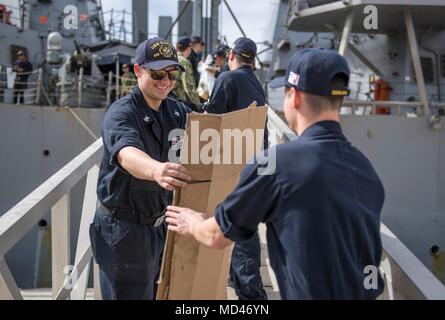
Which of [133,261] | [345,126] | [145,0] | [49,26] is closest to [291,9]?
[345,126]

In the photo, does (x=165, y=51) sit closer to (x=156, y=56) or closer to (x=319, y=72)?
(x=156, y=56)

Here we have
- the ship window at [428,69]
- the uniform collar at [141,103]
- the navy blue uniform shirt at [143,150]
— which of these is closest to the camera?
the navy blue uniform shirt at [143,150]

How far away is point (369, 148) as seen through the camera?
12.3 metres

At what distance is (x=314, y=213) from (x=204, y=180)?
0.61 metres

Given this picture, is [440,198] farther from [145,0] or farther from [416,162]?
[145,0]

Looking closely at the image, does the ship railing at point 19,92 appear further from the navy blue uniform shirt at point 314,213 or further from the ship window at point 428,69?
A: the navy blue uniform shirt at point 314,213

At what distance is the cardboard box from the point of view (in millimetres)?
2107

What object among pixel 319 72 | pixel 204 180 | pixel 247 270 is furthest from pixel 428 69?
pixel 319 72

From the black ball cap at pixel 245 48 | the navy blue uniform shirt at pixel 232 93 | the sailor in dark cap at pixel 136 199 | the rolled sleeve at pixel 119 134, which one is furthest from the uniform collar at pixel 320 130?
the black ball cap at pixel 245 48

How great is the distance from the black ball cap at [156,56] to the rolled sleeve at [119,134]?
0.98ft

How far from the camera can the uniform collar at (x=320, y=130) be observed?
1772 millimetres

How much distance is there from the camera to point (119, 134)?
243 cm

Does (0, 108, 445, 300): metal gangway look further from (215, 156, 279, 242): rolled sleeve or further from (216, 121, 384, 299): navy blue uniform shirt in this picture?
(215, 156, 279, 242): rolled sleeve

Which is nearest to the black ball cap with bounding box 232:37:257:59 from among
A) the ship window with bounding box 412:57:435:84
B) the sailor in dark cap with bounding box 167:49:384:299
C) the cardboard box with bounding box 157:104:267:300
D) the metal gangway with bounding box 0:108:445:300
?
the metal gangway with bounding box 0:108:445:300
